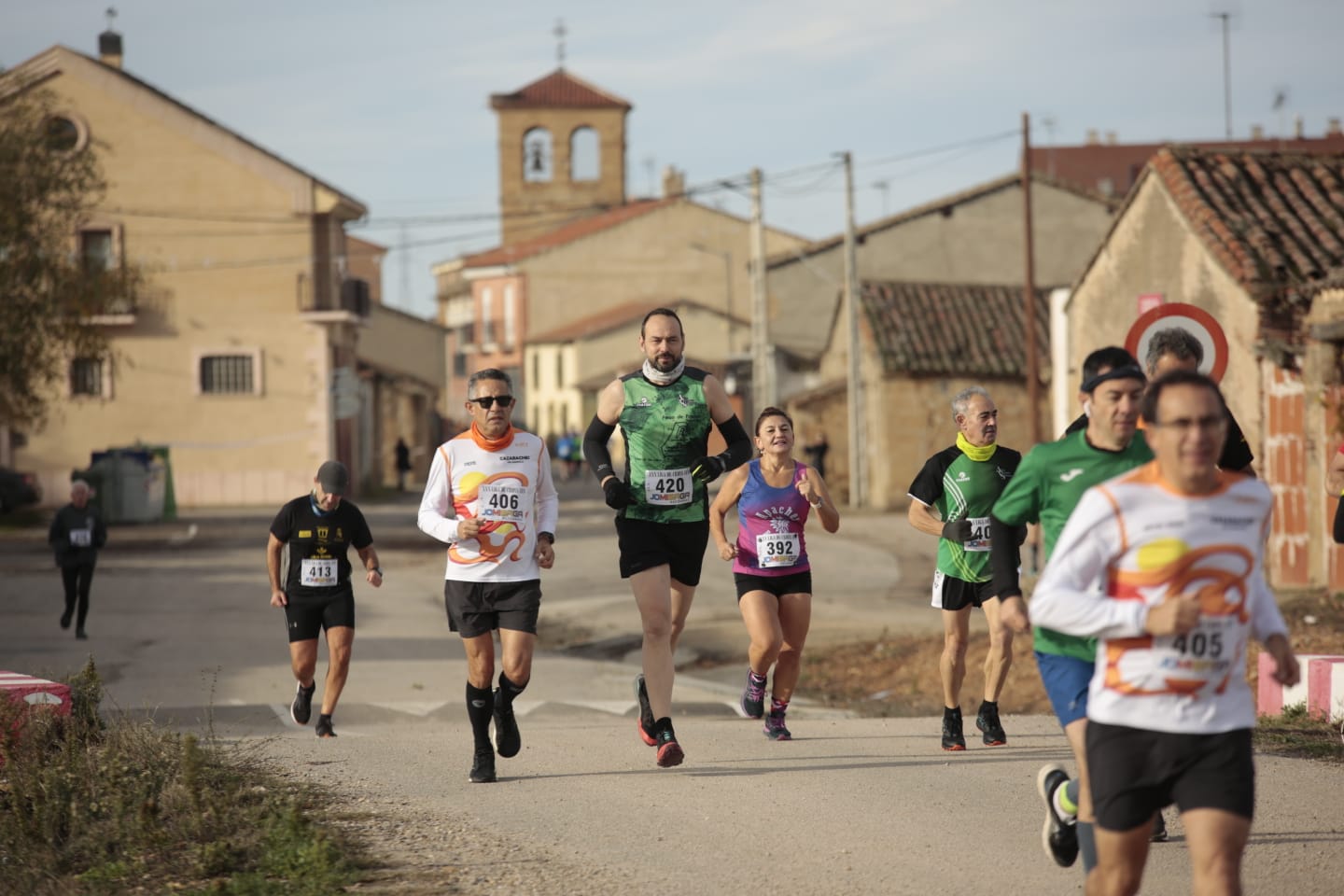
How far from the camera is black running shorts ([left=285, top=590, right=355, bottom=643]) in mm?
11484

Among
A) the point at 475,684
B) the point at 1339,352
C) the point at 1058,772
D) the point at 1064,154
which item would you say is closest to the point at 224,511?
the point at 1339,352

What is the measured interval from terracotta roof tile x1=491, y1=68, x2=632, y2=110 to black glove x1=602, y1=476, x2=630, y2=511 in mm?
86033

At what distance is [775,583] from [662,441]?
1.49 meters

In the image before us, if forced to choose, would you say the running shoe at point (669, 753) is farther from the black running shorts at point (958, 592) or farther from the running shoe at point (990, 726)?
the running shoe at point (990, 726)

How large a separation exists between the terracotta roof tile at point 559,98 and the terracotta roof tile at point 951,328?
51255 millimetres

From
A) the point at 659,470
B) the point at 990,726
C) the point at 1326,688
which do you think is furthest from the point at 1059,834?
the point at 1326,688

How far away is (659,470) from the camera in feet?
28.8

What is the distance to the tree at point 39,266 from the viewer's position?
35.0 meters

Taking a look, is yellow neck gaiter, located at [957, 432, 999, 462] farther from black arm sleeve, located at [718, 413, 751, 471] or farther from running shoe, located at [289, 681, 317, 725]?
running shoe, located at [289, 681, 317, 725]

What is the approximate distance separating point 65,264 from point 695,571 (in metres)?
31.2

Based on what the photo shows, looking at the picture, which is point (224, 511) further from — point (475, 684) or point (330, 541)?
point (475, 684)

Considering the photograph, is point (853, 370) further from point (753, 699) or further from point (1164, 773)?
point (1164, 773)

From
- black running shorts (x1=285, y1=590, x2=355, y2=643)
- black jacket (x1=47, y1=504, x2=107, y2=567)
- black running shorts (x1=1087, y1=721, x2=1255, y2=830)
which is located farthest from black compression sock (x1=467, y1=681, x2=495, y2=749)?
black jacket (x1=47, y1=504, x2=107, y2=567)

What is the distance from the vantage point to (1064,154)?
87188 millimetres
